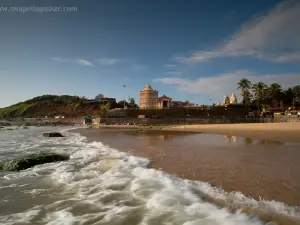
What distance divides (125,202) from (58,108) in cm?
10970

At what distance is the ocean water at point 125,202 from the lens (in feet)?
14.6

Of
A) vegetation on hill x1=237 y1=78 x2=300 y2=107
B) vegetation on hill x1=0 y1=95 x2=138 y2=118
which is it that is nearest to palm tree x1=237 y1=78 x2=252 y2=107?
vegetation on hill x1=237 y1=78 x2=300 y2=107

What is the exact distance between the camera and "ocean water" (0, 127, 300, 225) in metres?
4.45

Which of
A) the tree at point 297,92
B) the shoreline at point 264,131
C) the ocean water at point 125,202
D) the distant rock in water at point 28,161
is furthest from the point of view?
the tree at point 297,92

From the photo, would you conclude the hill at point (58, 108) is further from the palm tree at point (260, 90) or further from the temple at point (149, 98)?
the palm tree at point (260, 90)

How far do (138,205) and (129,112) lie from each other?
2280 inches

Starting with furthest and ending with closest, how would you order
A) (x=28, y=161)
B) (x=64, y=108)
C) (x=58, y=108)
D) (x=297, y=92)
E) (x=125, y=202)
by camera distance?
(x=58, y=108) < (x=64, y=108) < (x=297, y=92) < (x=28, y=161) < (x=125, y=202)

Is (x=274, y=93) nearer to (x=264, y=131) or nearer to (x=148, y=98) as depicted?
(x=148, y=98)

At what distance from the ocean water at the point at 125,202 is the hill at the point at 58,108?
7540 centimetres

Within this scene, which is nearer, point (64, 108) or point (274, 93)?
point (274, 93)

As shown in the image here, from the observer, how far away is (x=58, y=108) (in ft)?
350

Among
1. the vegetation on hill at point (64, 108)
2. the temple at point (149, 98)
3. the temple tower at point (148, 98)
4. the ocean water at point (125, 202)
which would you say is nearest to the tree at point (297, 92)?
the temple at point (149, 98)

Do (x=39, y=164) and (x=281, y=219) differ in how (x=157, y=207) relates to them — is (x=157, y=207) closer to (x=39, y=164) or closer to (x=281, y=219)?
(x=281, y=219)

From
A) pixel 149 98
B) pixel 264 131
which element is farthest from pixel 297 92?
pixel 264 131
